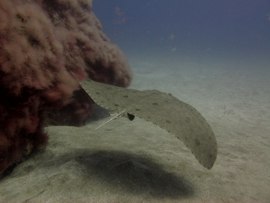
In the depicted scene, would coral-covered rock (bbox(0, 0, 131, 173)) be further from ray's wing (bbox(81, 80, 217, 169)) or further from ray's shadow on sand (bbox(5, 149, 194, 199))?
ray's wing (bbox(81, 80, 217, 169))

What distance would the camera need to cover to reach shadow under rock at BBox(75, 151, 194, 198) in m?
3.81

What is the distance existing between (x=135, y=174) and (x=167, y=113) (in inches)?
39.5

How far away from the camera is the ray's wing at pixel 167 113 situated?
3467 millimetres

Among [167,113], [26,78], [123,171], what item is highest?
[167,113]

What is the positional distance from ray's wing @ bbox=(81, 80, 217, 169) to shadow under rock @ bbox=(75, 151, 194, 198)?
0.73 meters

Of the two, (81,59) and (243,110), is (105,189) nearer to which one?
(81,59)

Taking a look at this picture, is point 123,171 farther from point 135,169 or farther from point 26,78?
point 26,78

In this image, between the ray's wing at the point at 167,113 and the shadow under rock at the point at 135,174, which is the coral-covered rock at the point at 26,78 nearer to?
the ray's wing at the point at 167,113

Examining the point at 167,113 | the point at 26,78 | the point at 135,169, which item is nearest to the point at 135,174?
the point at 135,169

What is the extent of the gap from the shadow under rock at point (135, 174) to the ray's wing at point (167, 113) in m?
0.73

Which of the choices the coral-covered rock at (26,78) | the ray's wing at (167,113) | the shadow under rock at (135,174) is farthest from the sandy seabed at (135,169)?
the ray's wing at (167,113)

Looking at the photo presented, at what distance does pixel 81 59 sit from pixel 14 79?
2.98m

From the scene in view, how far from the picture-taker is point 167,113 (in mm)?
3754

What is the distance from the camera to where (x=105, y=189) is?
368 cm
